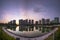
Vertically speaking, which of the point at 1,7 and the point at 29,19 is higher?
the point at 1,7

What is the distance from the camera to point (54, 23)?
2230 mm

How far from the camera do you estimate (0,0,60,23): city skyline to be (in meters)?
2.26

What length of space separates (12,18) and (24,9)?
9.4 inches

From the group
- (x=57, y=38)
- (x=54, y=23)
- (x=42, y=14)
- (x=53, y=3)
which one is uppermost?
(x=53, y=3)

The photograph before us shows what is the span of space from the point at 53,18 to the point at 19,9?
1.83ft

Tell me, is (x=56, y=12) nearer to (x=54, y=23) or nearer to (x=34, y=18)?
(x=54, y=23)

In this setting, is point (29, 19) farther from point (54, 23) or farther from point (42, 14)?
point (54, 23)

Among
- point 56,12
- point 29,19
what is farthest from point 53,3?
point 29,19

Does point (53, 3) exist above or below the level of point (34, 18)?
above

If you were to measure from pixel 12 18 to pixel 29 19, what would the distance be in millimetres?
272

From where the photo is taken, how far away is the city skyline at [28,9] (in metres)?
2.26

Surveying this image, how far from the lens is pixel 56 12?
88.8 inches

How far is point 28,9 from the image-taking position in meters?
2.28

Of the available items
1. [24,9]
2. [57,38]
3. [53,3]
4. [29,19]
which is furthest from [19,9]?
[57,38]
